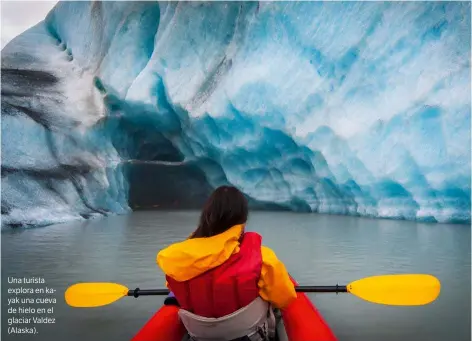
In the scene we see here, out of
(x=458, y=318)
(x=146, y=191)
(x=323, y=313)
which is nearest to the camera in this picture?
(x=458, y=318)

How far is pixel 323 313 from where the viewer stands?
7.98 feet

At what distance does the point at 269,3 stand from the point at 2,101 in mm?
4283

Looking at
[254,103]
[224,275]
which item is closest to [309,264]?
[224,275]

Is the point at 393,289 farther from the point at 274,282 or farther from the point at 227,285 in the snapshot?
the point at 227,285

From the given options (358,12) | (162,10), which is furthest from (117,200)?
(358,12)

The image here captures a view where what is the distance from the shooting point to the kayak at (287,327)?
169cm

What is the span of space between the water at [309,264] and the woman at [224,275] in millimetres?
724

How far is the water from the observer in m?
2.19

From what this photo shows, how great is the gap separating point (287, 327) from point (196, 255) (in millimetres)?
604

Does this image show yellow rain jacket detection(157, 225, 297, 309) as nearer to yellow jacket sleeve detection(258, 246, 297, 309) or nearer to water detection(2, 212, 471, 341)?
yellow jacket sleeve detection(258, 246, 297, 309)

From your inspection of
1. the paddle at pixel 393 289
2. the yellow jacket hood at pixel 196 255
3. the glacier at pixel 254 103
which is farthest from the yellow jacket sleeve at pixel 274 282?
the glacier at pixel 254 103

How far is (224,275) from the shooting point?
1.41 metres

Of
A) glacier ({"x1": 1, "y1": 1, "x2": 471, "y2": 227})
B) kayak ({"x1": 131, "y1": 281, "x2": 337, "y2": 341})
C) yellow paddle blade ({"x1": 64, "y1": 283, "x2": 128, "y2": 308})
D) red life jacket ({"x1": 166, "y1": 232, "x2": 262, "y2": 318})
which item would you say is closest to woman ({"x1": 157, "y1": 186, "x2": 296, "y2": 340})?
red life jacket ({"x1": 166, "y1": 232, "x2": 262, "y2": 318})

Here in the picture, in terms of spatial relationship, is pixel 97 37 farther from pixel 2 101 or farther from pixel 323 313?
pixel 323 313
